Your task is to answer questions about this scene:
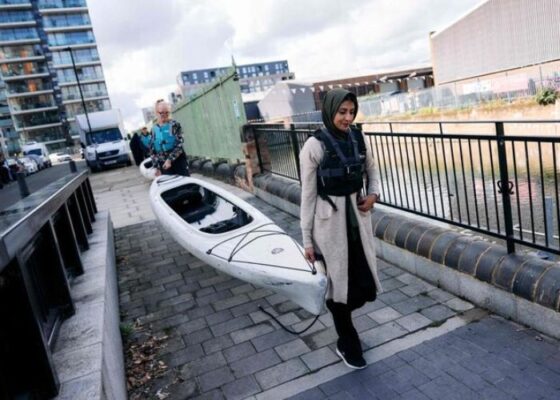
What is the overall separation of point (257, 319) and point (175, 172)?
4.30m

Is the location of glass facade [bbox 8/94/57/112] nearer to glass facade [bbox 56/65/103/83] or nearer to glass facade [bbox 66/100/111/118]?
glass facade [bbox 66/100/111/118]

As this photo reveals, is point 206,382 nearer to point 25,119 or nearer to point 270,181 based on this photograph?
point 270,181

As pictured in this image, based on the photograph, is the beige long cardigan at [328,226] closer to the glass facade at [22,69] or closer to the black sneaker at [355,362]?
the black sneaker at [355,362]

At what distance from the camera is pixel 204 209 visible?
263 inches

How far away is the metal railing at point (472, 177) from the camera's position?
144 inches

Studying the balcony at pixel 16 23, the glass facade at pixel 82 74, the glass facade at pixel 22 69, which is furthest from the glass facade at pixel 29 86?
the balcony at pixel 16 23

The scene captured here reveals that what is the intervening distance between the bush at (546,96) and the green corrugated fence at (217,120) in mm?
16745

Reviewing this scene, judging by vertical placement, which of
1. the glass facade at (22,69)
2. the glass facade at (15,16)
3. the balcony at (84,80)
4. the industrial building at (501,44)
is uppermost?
the glass facade at (15,16)

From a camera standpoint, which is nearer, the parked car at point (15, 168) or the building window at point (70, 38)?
the parked car at point (15, 168)

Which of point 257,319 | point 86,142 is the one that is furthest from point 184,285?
point 86,142

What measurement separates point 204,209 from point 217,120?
6.49 m

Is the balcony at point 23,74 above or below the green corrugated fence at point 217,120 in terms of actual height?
above

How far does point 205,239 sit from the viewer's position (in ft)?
16.6

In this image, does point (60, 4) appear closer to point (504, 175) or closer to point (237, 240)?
point (237, 240)
